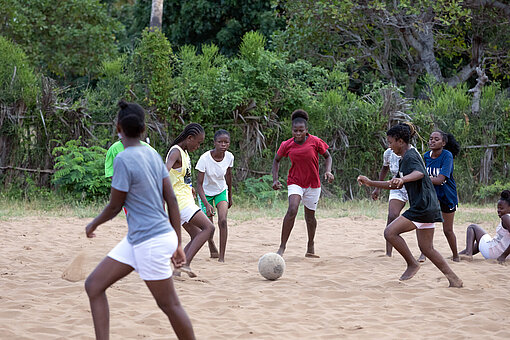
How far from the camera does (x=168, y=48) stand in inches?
556

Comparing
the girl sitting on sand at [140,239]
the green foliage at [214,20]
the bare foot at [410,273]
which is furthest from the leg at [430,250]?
the green foliage at [214,20]

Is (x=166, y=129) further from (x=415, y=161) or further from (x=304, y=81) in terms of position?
(x=415, y=161)

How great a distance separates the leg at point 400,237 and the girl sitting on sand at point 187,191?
2.00 meters

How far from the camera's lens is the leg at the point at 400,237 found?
6349 millimetres

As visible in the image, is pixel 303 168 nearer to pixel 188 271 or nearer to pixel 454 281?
pixel 188 271

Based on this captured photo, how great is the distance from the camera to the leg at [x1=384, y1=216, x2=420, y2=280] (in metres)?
6.35

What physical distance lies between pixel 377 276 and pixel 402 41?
41.8 feet

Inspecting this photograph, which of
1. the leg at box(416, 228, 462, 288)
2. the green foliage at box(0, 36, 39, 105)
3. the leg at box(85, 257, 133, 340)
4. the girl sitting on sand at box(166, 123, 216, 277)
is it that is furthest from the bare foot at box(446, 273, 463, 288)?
the green foliage at box(0, 36, 39, 105)

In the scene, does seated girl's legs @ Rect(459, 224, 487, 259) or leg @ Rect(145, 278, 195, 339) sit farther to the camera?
seated girl's legs @ Rect(459, 224, 487, 259)

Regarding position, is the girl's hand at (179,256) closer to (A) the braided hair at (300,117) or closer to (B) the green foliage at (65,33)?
(A) the braided hair at (300,117)

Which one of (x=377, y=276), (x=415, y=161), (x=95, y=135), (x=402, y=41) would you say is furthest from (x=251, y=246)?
(x=402, y=41)

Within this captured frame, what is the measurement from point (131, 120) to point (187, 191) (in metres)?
3.15

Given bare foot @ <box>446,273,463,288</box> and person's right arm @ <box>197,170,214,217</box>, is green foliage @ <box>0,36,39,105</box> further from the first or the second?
bare foot @ <box>446,273,463,288</box>

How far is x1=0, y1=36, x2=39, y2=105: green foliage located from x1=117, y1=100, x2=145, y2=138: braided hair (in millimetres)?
10431
